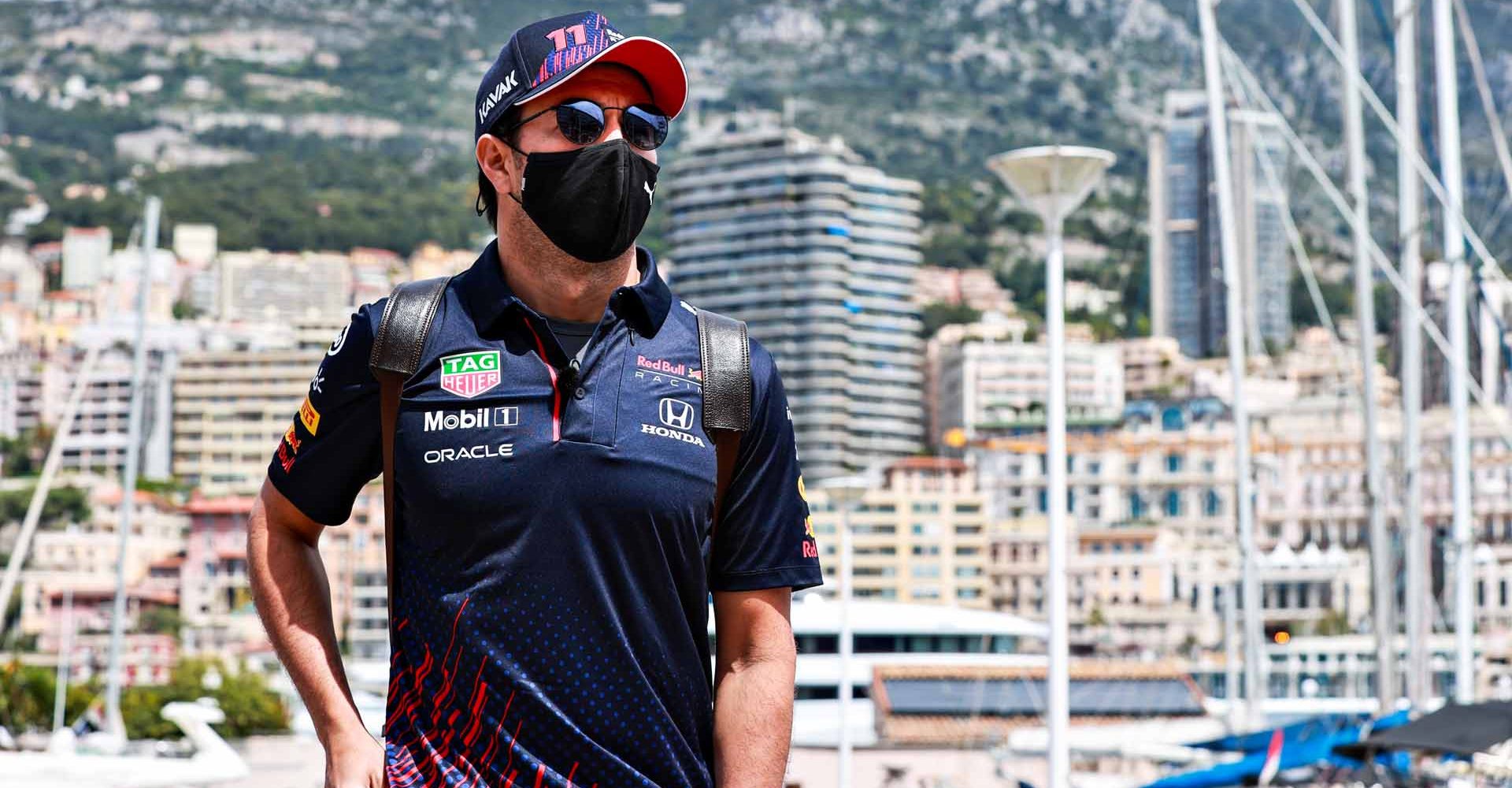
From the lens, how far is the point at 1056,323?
35.9ft

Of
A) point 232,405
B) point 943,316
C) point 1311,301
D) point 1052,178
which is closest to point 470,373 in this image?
point 1052,178

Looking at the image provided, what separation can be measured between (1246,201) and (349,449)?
14780cm

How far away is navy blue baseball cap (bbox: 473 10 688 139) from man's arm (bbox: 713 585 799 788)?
0.48m

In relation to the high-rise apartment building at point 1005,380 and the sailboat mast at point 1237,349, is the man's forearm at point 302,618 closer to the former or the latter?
the sailboat mast at point 1237,349

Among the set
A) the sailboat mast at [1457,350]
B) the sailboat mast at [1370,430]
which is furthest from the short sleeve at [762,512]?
the sailboat mast at [1370,430]

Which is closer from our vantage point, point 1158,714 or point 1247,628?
point 1247,628

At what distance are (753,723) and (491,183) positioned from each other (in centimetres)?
58

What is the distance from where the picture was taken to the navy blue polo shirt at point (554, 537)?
197 centimetres

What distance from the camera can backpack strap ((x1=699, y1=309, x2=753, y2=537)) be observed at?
2.06 metres

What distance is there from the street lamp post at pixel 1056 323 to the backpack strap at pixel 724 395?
8231 mm

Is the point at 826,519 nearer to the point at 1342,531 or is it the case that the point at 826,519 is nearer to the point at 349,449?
the point at 1342,531

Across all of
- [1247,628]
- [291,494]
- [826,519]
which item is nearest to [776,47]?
[826,519]

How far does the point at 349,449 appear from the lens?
2.11 metres

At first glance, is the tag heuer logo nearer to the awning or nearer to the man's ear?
the man's ear
